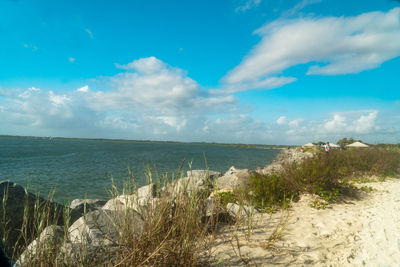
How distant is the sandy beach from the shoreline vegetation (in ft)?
0.14

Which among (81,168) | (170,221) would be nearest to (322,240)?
(170,221)

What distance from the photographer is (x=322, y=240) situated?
3857mm

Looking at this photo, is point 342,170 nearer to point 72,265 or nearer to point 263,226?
point 263,226

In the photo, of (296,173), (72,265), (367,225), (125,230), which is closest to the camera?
(72,265)

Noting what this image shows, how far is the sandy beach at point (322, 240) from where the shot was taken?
10.2 feet

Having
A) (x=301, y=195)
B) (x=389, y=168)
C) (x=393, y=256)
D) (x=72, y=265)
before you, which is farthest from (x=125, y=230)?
(x=389, y=168)

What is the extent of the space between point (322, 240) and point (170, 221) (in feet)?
10.0

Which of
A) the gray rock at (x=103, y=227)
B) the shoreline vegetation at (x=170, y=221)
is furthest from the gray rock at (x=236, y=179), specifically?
the gray rock at (x=103, y=227)

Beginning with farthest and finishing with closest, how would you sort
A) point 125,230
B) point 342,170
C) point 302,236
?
point 342,170 < point 302,236 < point 125,230

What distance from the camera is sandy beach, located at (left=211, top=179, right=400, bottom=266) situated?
312 cm

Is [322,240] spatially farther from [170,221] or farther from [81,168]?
[81,168]

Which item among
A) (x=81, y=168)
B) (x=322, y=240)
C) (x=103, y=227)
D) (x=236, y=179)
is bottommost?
(x=81, y=168)

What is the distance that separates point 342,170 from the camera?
1048 centimetres

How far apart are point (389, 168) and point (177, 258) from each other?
1462 cm
